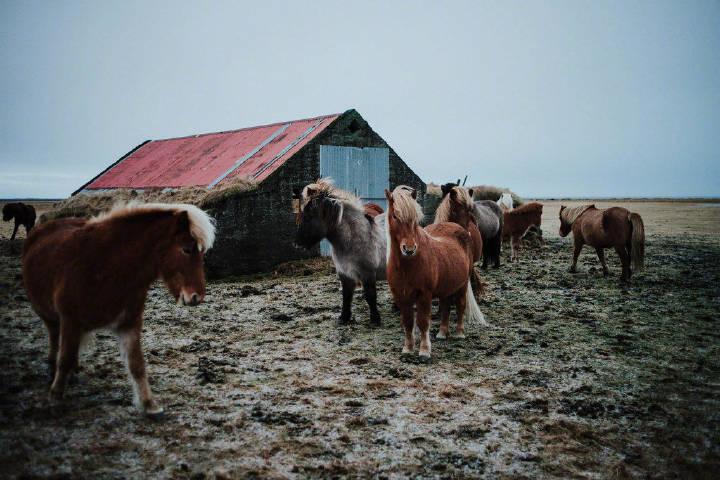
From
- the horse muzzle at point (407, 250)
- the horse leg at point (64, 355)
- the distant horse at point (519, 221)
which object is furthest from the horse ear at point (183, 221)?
the distant horse at point (519, 221)

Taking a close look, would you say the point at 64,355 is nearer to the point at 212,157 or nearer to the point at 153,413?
the point at 153,413

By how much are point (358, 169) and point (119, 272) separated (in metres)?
10.0

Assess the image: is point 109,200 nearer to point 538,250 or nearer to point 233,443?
point 233,443

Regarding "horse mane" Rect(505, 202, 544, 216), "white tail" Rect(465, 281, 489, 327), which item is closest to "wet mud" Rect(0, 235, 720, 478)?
"white tail" Rect(465, 281, 489, 327)

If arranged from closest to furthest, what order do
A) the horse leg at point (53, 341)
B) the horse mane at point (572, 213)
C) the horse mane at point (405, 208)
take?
the horse leg at point (53, 341) < the horse mane at point (405, 208) < the horse mane at point (572, 213)

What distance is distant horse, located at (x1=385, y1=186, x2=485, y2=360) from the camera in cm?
518

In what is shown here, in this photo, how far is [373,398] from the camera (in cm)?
446

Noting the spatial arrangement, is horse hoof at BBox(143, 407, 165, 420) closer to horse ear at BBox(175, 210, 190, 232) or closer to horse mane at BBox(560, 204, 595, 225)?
horse ear at BBox(175, 210, 190, 232)

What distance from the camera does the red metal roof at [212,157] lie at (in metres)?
12.8

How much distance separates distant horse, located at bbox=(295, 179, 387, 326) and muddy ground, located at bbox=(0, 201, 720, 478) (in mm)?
564

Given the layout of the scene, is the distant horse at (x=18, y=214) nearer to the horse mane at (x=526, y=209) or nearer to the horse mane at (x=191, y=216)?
the horse mane at (x=191, y=216)

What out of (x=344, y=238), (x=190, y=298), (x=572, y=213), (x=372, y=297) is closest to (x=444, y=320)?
(x=372, y=297)

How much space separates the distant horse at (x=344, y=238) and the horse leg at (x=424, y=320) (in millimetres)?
1569

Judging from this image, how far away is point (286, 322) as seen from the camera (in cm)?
727
